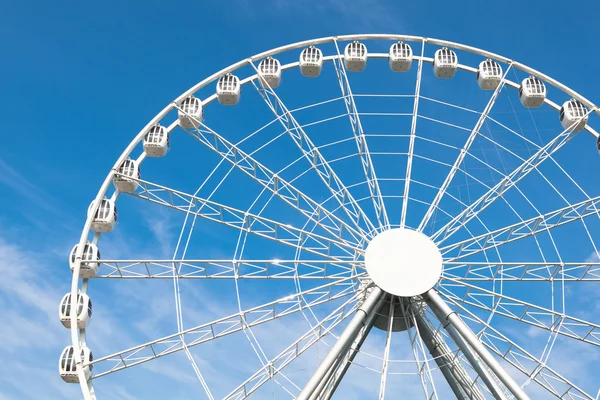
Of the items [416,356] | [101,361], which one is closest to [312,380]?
[416,356]

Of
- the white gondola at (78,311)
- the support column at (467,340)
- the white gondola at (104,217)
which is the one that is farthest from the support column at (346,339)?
the white gondola at (104,217)

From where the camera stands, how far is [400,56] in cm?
2780

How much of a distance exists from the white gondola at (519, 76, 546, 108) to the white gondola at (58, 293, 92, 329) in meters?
18.0

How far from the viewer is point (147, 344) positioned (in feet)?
72.0

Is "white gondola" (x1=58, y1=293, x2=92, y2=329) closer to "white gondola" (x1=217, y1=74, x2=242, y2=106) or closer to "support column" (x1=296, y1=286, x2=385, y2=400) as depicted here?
"support column" (x1=296, y1=286, x2=385, y2=400)

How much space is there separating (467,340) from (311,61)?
42.0 feet

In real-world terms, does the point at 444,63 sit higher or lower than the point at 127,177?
higher

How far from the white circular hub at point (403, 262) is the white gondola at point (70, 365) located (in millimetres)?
9643

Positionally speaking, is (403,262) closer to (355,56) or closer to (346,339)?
(346,339)

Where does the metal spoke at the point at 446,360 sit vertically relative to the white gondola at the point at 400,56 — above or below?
below

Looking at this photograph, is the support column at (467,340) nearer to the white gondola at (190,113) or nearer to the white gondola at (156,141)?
the white gondola at (190,113)

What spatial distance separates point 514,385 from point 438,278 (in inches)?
164

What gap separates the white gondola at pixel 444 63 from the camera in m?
27.6

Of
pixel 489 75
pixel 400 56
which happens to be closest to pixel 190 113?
pixel 400 56
